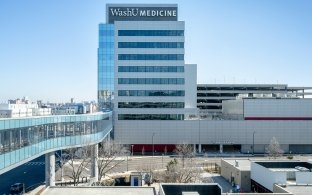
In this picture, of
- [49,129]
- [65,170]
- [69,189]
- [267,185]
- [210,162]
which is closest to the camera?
[69,189]

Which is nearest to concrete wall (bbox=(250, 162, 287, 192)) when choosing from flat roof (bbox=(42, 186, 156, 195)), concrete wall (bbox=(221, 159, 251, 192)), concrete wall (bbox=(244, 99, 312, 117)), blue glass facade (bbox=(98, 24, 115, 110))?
concrete wall (bbox=(221, 159, 251, 192))

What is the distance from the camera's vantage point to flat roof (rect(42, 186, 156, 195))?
31188 millimetres

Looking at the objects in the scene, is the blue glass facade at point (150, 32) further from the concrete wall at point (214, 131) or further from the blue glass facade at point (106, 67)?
the concrete wall at point (214, 131)

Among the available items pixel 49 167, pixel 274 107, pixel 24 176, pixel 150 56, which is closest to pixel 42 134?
pixel 49 167

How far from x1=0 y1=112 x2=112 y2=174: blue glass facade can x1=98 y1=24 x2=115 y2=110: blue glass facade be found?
4528 cm

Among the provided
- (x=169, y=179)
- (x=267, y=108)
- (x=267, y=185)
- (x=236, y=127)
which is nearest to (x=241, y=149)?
(x=236, y=127)

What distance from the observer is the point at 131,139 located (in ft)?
272

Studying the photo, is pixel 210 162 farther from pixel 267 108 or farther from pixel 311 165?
pixel 311 165

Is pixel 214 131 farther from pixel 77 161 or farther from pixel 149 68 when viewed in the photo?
pixel 77 161

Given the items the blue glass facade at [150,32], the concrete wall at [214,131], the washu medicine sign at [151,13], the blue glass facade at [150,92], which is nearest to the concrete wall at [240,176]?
the concrete wall at [214,131]

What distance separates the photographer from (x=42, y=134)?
116ft

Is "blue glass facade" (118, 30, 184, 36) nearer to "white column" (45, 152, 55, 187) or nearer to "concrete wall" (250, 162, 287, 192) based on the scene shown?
"concrete wall" (250, 162, 287, 192)

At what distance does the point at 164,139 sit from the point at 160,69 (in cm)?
1491

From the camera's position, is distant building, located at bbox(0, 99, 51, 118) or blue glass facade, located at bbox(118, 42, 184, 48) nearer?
distant building, located at bbox(0, 99, 51, 118)
